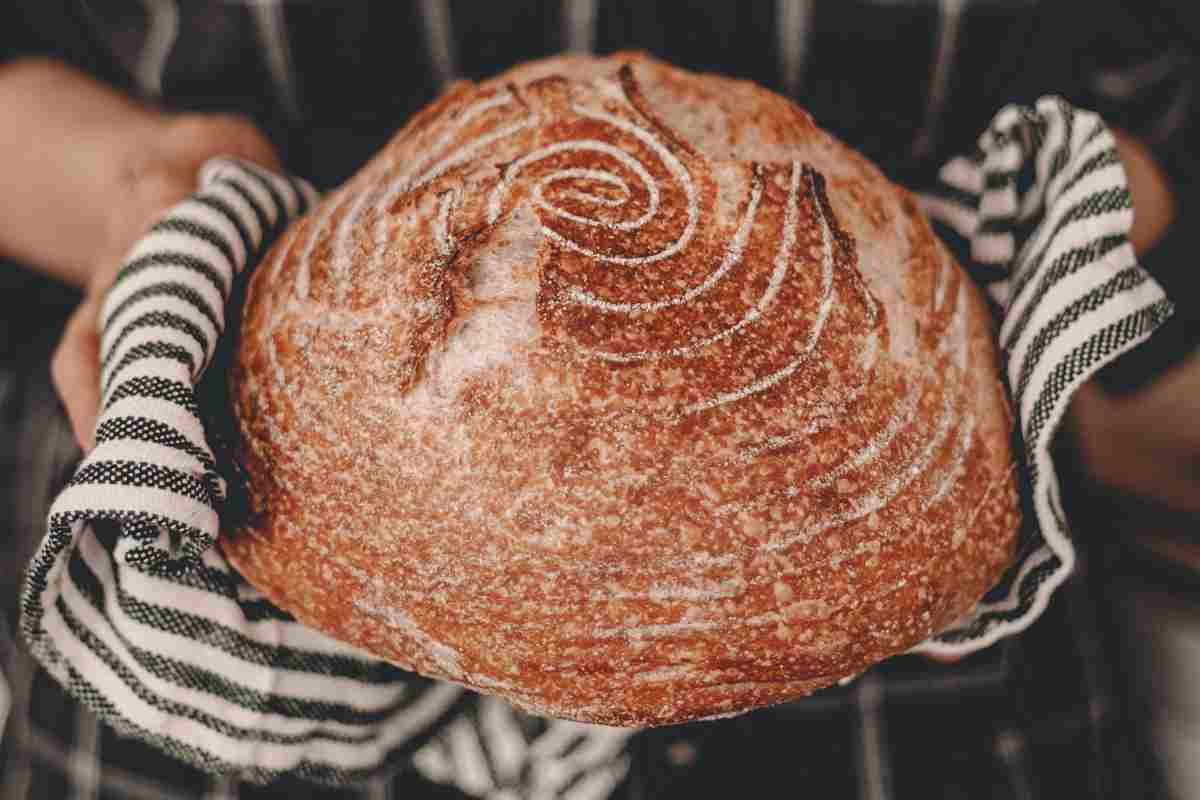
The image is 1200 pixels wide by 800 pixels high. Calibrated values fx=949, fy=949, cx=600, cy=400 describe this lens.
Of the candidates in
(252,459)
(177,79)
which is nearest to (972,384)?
(252,459)

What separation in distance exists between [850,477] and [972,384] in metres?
0.12

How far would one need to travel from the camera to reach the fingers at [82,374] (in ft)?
1.94

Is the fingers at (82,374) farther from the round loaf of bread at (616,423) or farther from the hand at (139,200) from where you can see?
the round loaf of bread at (616,423)

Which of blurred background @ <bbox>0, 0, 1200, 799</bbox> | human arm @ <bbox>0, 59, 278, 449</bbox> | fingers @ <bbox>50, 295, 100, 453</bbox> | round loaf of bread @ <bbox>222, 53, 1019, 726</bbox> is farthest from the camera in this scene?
blurred background @ <bbox>0, 0, 1200, 799</bbox>

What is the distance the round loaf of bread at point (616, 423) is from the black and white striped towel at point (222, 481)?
34mm

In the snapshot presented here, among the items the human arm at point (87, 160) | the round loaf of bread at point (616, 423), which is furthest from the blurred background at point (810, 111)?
the round loaf of bread at point (616, 423)

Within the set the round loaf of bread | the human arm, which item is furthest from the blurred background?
the round loaf of bread

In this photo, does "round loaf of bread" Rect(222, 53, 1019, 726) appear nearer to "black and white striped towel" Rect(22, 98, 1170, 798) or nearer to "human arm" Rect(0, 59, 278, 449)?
"black and white striped towel" Rect(22, 98, 1170, 798)

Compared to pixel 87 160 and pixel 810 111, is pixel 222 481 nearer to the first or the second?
pixel 87 160

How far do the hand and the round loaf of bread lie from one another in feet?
0.42

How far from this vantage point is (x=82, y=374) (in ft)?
1.98

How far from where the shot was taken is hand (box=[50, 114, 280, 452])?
1.97 ft

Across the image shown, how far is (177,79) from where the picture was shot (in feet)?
2.91

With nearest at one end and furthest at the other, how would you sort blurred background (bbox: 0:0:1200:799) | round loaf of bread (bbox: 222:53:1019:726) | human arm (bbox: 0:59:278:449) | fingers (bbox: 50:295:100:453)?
round loaf of bread (bbox: 222:53:1019:726) → fingers (bbox: 50:295:100:453) → human arm (bbox: 0:59:278:449) → blurred background (bbox: 0:0:1200:799)
